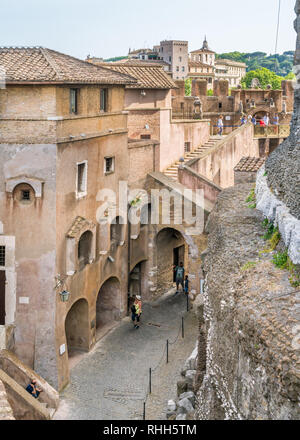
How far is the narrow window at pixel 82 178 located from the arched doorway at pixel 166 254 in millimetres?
6129

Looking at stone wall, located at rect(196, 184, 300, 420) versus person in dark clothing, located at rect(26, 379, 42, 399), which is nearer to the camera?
stone wall, located at rect(196, 184, 300, 420)

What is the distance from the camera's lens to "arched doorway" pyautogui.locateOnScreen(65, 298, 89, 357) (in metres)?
20.1

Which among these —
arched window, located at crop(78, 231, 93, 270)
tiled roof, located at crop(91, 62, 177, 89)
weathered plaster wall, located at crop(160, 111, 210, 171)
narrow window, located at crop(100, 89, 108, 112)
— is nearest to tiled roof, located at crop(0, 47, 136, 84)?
narrow window, located at crop(100, 89, 108, 112)

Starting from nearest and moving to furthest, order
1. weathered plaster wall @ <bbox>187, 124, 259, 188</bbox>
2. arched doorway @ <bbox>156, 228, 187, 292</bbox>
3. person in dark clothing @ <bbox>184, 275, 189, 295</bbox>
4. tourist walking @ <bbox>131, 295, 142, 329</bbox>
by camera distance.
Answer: tourist walking @ <bbox>131, 295, 142, 329</bbox> < person in dark clothing @ <bbox>184, 275, 189, 295</bbox> < arched doorway @ <bbox>156, 228, 187, 292</bbox> < weathered plaster wall @ <bbox>187, 124, 259, 188</bbox>

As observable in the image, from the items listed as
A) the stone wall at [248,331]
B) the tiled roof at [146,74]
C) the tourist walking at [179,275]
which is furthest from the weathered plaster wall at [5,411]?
the tiled roof at [146,74]

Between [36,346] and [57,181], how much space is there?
476 cm

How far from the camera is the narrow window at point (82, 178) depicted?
62.5 ft

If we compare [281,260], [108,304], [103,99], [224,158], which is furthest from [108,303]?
[281,260]

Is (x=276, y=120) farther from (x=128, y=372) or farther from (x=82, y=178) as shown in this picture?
(x=128, y=372)

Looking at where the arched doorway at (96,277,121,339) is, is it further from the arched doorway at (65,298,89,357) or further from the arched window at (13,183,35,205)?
the arched window at (13,183,35,205)

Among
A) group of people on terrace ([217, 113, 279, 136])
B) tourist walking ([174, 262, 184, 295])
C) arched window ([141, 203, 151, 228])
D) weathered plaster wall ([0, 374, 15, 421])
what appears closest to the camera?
weathered plaster wall ([0, 374, 15, 421])

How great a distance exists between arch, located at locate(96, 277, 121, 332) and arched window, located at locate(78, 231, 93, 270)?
10.6 feet

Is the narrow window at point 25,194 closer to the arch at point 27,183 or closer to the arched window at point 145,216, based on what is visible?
the arch at point 27,183
